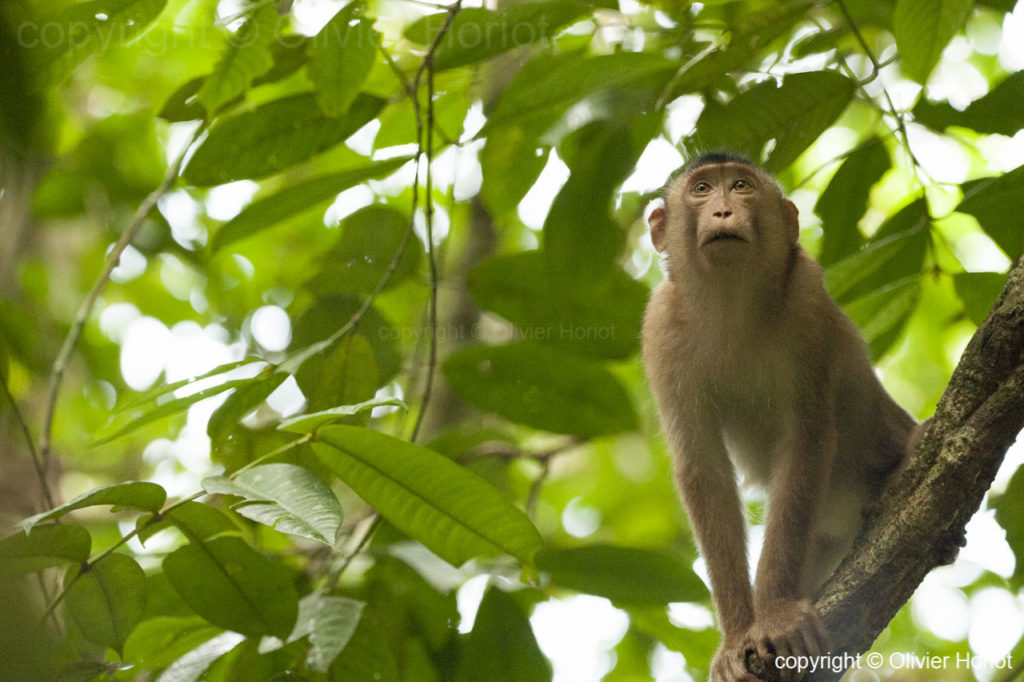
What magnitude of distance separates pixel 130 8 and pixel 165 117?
2.78 feet

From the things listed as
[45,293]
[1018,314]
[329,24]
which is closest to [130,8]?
[329,24]

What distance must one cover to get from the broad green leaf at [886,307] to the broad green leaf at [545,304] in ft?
3.80

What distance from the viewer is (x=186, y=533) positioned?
292 centimetres

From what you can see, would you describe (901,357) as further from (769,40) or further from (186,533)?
(186,533)

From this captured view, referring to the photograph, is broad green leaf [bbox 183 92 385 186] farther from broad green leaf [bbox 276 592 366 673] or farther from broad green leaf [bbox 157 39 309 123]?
broad green leaf [bbox 276 592 366 673]

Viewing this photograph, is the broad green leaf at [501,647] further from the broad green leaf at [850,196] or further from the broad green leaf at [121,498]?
the broad green leaf at [850,196]

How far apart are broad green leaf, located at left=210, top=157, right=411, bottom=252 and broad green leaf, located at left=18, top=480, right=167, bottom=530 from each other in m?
1.62

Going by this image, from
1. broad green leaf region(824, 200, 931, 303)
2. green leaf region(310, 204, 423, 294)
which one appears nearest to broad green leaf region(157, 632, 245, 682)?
green leaf region(310, 204, 423, 294)

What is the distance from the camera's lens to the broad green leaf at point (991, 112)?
385 cm

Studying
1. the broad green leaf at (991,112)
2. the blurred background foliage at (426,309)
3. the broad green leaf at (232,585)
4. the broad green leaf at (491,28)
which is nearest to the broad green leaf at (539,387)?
the blurred background foliage at (426,309)

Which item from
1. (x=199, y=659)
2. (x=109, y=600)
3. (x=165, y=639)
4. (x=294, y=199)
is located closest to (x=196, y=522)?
(x=109, y=600)

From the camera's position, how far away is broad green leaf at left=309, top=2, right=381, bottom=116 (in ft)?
11.8

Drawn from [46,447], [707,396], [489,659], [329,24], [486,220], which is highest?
[486,220]

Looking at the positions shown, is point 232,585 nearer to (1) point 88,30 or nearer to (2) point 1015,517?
(1) point 88,30
